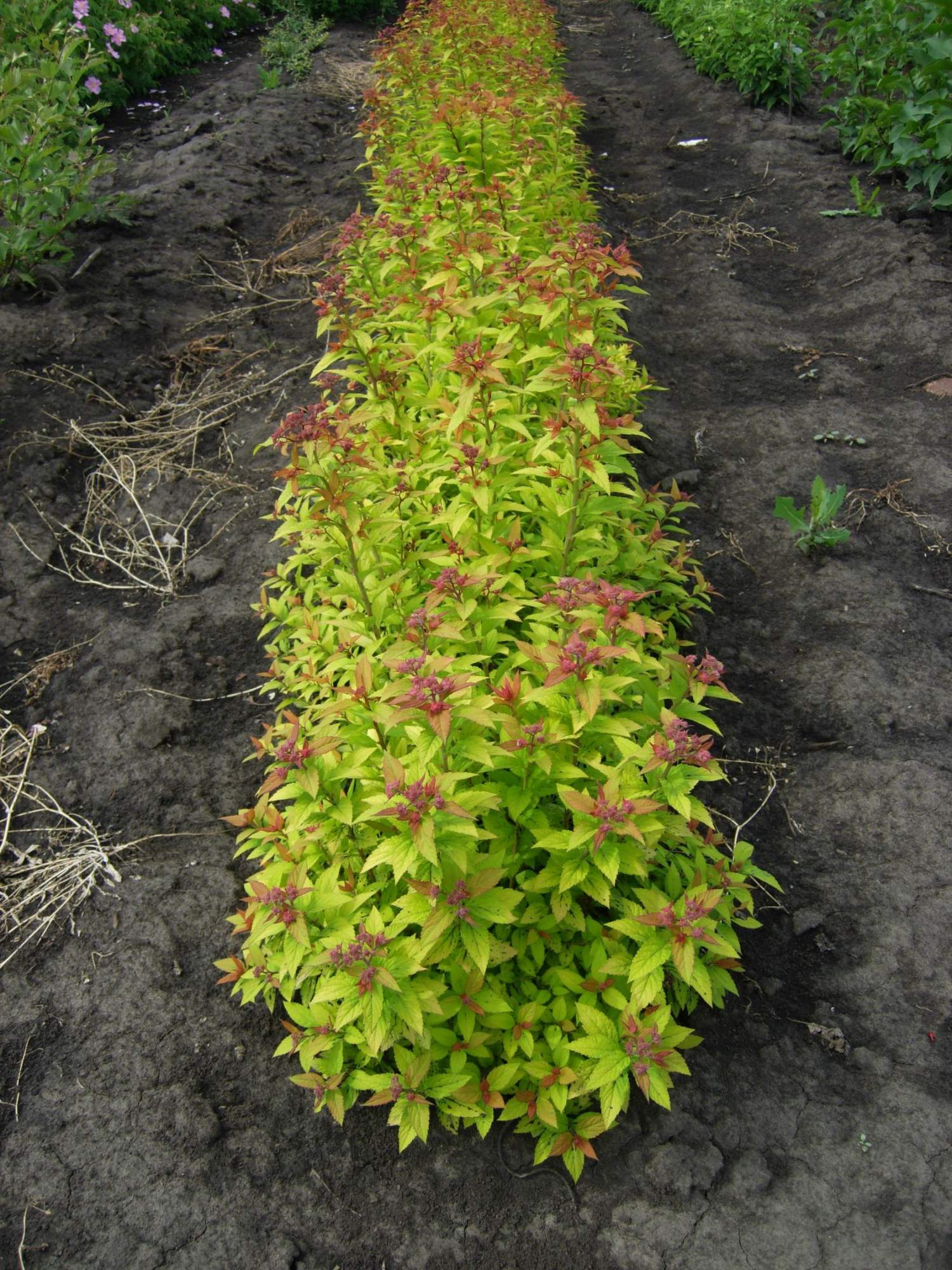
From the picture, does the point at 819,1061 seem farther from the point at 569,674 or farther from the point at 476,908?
the point at 569,674

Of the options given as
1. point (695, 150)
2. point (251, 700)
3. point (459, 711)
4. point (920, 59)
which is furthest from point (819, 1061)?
point (695, 150)

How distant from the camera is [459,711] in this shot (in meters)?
1.54

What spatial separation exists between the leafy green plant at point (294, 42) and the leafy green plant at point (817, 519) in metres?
7.48

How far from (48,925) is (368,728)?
1300 millimetres

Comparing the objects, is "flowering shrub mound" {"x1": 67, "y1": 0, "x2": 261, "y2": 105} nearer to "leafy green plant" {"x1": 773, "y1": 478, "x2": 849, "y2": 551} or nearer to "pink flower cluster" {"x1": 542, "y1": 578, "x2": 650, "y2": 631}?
"leafy green plant" {"x1": 773, "y1": 478, "x2": 849, "y2": 551}

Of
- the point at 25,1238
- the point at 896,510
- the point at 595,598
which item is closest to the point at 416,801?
the point at 595,598

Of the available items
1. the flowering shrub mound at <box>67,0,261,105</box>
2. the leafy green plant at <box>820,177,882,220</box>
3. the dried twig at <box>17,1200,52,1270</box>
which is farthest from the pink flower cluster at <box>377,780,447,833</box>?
the flowering shrub mound at <box>67,0,261,105</box>

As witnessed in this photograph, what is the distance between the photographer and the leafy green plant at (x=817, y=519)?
3201mm

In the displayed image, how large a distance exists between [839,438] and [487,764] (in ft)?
10.8

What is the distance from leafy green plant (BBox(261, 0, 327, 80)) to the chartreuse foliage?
768 cm

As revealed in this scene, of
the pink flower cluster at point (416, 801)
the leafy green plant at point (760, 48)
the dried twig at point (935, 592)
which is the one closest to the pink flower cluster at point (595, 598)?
the pink flower cluster at point (416, 801)

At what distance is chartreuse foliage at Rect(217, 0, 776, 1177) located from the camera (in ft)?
5.23

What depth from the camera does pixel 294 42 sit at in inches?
356

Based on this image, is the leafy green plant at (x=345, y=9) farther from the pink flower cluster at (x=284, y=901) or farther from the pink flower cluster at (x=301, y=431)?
the pink flower cluster at (x=284, y=901)
